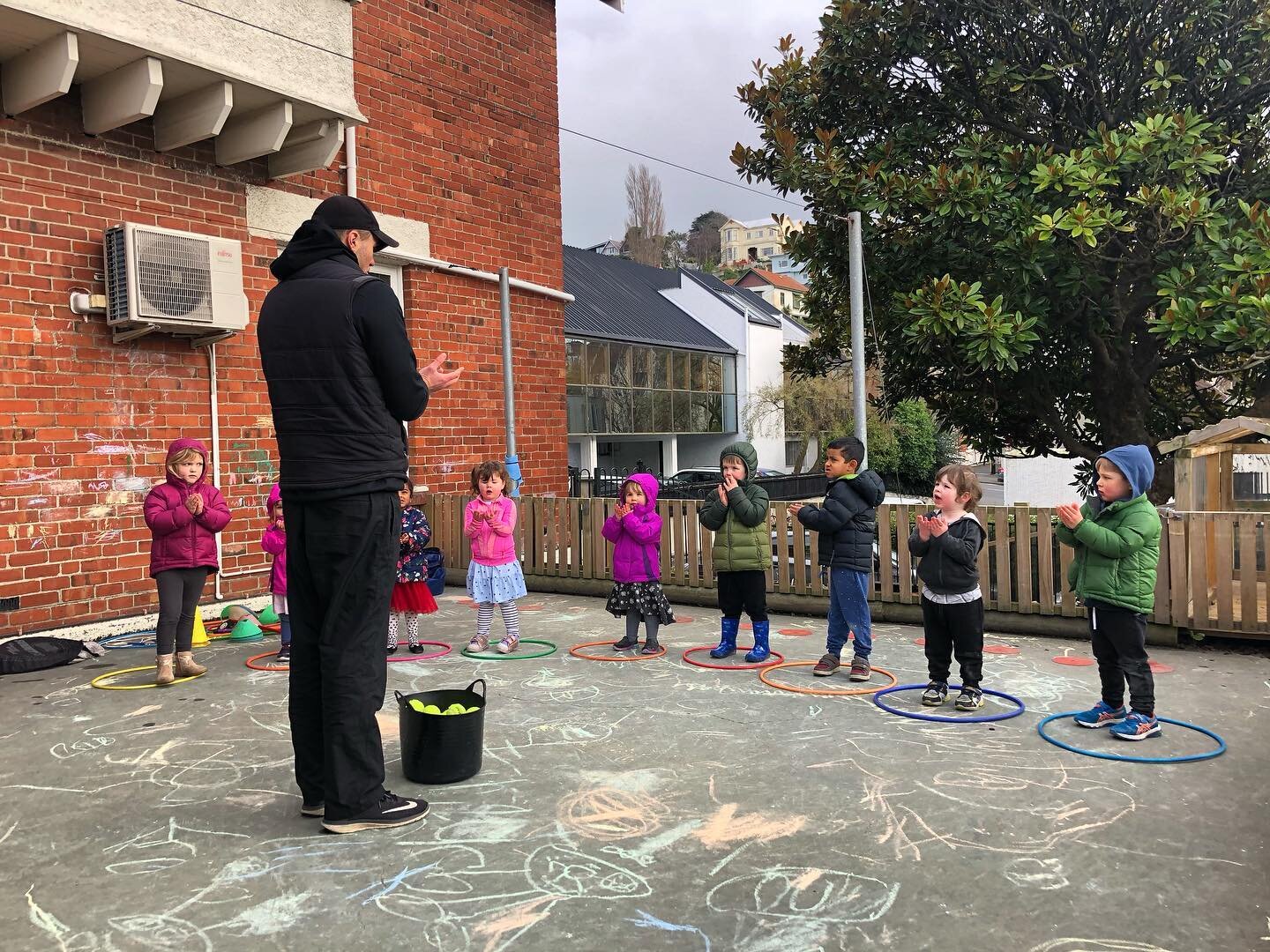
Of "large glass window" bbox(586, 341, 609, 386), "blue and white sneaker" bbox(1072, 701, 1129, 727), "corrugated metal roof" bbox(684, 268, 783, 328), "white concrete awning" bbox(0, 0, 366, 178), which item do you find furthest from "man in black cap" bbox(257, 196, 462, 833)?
"corrugated metal roof" bbox(684, 268, 783, 328)

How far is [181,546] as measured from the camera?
6031 millimetres

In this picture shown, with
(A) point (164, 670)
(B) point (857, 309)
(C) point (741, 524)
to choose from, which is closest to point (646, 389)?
(B) point (857, 309)

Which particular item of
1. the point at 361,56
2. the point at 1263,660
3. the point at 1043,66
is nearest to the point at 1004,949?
the point at 1263,660

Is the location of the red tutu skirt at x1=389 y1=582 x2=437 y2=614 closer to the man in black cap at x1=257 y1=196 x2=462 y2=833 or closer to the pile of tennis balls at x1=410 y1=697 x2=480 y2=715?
the pile of tennis balls at x1=410 y1=697 x2=480 y2=715

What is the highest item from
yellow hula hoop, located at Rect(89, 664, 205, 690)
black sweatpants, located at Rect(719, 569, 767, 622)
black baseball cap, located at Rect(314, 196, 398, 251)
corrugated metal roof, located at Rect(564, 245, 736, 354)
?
corrugated metal roof, located at Rect(564, 245, 736, 354)

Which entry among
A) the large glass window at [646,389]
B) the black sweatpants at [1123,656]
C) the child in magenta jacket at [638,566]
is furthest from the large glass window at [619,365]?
the black sweatpants at [1123,656]

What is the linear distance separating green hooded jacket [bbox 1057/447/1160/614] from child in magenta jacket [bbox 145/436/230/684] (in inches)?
212

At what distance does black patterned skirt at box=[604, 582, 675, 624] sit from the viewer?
271 inches

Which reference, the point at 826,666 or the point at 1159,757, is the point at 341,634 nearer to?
the point at 826,666

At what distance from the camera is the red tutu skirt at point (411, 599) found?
23.1 feet

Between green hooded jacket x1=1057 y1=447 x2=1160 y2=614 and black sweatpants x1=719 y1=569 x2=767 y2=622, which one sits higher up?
green hooded jacket x1=1057 y1=447 x2=1160 y2=614

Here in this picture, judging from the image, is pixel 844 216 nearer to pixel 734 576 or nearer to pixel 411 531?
pixel 734 576

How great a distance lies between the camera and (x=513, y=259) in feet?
39.3

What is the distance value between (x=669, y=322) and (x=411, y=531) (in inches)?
1352
